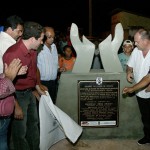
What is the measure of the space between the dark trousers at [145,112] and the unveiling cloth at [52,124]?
1.08m

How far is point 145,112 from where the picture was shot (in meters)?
4.54

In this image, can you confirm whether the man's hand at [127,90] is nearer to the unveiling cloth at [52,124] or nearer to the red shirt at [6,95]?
the unveiling cloth at [52,124]

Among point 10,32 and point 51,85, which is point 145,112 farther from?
point 10,32

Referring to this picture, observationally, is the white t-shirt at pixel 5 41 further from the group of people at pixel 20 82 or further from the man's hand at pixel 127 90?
the man's hand at pixel 127 90

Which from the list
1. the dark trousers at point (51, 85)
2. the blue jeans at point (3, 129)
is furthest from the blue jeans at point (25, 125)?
the dark trousers at point (51, 85)

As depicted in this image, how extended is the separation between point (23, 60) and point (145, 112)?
226 cm

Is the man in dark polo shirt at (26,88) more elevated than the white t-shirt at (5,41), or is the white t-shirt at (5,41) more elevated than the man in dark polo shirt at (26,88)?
the white t-shirt at (5,41)

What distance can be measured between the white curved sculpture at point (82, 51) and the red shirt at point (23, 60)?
945 mm

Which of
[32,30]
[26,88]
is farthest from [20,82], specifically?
[32,30]

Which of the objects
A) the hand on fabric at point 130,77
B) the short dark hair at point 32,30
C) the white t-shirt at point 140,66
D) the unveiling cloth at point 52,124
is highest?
the short dark hair at point 32,30

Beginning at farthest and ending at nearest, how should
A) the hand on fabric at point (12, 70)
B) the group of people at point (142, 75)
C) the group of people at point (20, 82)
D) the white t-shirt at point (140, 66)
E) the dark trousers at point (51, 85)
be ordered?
the dark trousers at point (51, 85)
the white t-shirt at point (140, 66)
the group of people at point (142, 75)
the group of people at point (20, 82)
the hand on fabric at point (12, 70)

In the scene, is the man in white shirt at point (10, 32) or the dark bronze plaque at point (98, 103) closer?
the man in white shirt at point (10, 32)

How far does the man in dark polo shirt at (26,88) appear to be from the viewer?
350 cm

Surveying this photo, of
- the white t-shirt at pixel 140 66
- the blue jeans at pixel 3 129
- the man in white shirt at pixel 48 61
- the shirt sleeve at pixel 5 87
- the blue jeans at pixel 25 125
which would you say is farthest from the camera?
the man in white shirt at pixel 48 61
